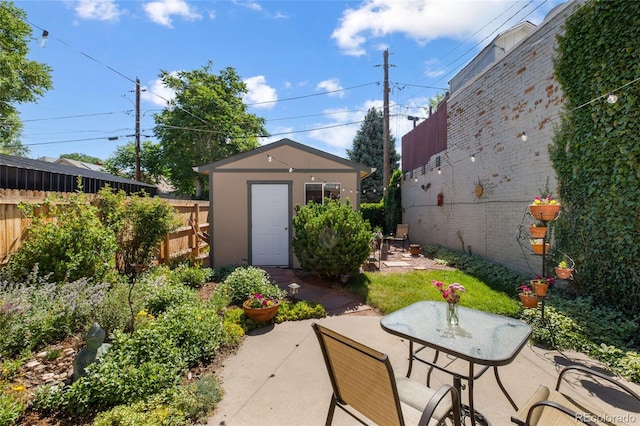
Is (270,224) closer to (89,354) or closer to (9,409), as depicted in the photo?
(89,354)

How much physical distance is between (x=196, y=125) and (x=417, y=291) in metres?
15.5

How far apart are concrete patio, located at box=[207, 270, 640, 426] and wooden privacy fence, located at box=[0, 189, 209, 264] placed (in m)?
3.09

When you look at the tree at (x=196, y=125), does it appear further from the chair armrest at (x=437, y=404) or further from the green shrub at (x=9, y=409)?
the chair armrest at (x=437, y=404)

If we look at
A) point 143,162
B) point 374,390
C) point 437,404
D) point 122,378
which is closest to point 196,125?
point 143,162

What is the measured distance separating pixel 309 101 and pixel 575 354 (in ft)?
40.4

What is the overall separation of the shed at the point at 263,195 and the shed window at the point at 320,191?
6cm

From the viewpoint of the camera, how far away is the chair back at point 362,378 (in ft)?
4.71

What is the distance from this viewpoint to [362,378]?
5.22 ft

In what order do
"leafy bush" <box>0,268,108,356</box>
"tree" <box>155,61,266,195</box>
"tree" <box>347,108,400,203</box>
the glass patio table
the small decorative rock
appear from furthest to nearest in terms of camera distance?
1. "tree" <box>347,108,400,203</box>
2. "tree" <box>155,61,266,195</box>
3. "leafy bush" <box>0,268,108,356</box>
4. the small decorative rock
5. the glass patio table

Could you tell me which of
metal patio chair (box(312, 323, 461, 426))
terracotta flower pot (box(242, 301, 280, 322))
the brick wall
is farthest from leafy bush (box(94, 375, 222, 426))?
the brick wall

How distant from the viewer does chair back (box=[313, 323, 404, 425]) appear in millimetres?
1435

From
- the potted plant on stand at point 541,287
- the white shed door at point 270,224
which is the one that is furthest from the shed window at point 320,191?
the potted plant on stand at point 541,287

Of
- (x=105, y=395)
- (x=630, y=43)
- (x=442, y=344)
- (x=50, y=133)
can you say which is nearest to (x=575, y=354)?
(x=442, y=344)

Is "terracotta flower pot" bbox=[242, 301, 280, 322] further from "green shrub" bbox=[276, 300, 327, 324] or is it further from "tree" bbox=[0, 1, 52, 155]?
"tree" bbox=[0, 1, 52, 155]
